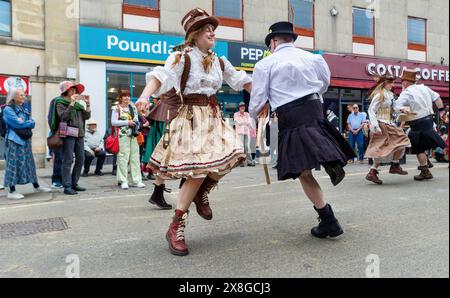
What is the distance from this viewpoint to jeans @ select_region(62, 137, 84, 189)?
6945 millimetres

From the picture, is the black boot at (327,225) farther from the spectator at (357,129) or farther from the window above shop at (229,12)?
the window above shop at (229,12)

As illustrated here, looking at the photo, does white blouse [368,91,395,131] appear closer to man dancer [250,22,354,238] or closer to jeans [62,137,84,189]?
man dancer [250,22,354,238]

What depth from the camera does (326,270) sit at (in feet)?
9.09

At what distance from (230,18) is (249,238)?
12.9 m

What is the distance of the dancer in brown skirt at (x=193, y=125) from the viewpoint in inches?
129

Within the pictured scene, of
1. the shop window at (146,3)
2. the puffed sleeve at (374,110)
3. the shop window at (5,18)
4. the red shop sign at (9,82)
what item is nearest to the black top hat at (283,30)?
the puffed sleeve at (374,110)

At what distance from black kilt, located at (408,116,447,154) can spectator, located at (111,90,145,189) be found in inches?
183

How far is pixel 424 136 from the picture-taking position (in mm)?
6969

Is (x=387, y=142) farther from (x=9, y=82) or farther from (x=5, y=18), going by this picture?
(x=5, y=18)

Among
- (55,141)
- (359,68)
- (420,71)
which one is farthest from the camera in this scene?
(420,71)

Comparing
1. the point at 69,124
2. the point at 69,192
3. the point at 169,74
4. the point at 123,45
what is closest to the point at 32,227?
the point at 169,74

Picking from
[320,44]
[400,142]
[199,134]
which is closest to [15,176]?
[199,134]
